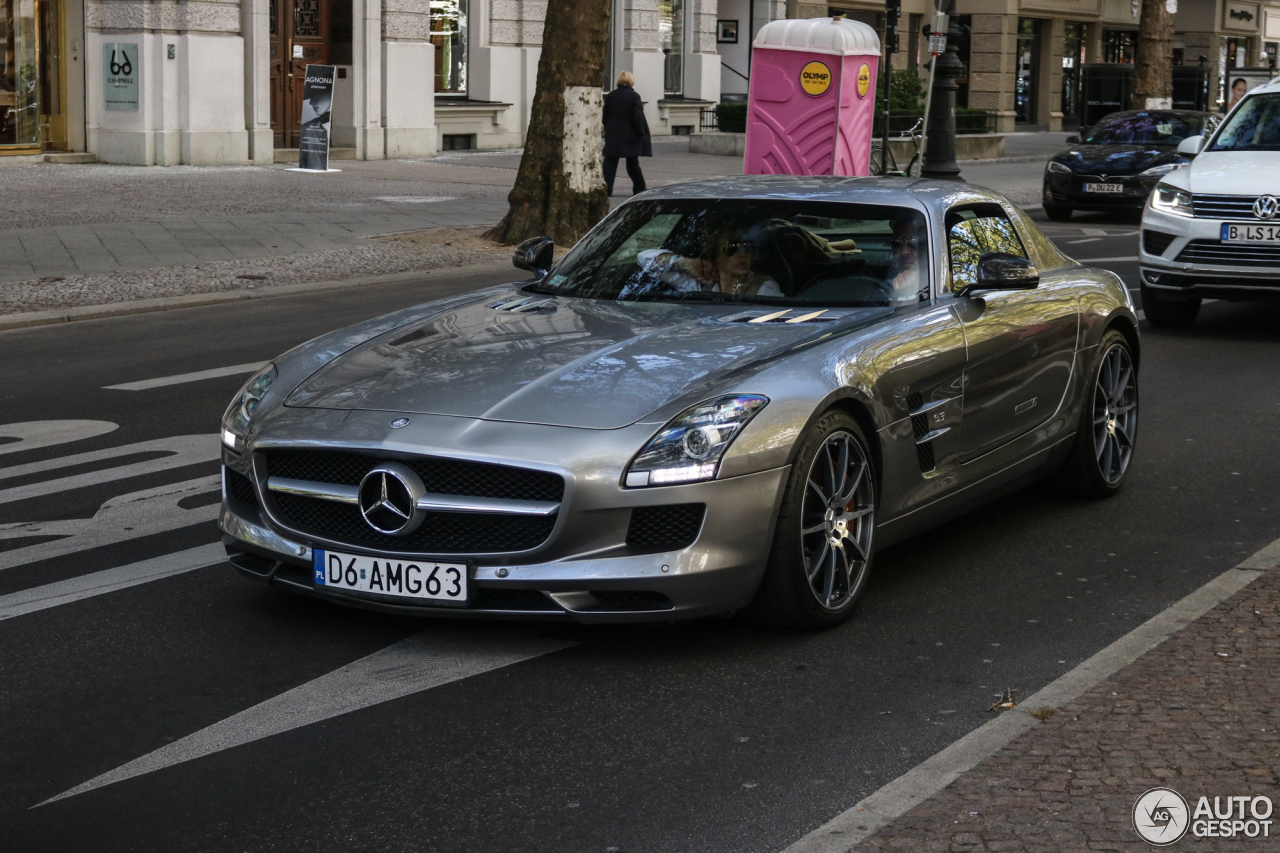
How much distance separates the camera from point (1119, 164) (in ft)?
76.9

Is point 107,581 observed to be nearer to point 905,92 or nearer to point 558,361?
point 558,361

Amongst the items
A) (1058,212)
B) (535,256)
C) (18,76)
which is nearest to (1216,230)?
(535,256)

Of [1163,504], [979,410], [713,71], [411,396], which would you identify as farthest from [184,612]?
[713,71]

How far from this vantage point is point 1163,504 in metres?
7.27

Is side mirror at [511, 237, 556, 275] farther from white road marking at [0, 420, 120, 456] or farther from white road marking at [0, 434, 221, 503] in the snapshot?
white road marking at [0, 420, 120, 456]

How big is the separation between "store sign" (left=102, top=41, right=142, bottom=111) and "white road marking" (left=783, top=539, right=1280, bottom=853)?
23.0m

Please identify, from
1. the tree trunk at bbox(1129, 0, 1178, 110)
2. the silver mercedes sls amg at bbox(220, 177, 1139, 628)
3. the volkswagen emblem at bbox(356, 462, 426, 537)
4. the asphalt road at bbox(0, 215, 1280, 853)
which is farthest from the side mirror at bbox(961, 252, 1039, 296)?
the tree trunk at bbox(1129, 0, 1178, 110)

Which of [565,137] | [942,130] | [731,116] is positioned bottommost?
[565,137]

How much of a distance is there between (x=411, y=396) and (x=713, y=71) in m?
34.7

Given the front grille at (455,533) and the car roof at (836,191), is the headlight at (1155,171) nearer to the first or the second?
the car roof at (836,191)

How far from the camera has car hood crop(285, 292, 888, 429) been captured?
199 inches

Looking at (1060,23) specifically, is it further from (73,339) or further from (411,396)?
(411,396)

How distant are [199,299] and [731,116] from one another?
22.2m

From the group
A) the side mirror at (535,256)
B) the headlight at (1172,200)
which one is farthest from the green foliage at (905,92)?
the side mirror at (535,256)
